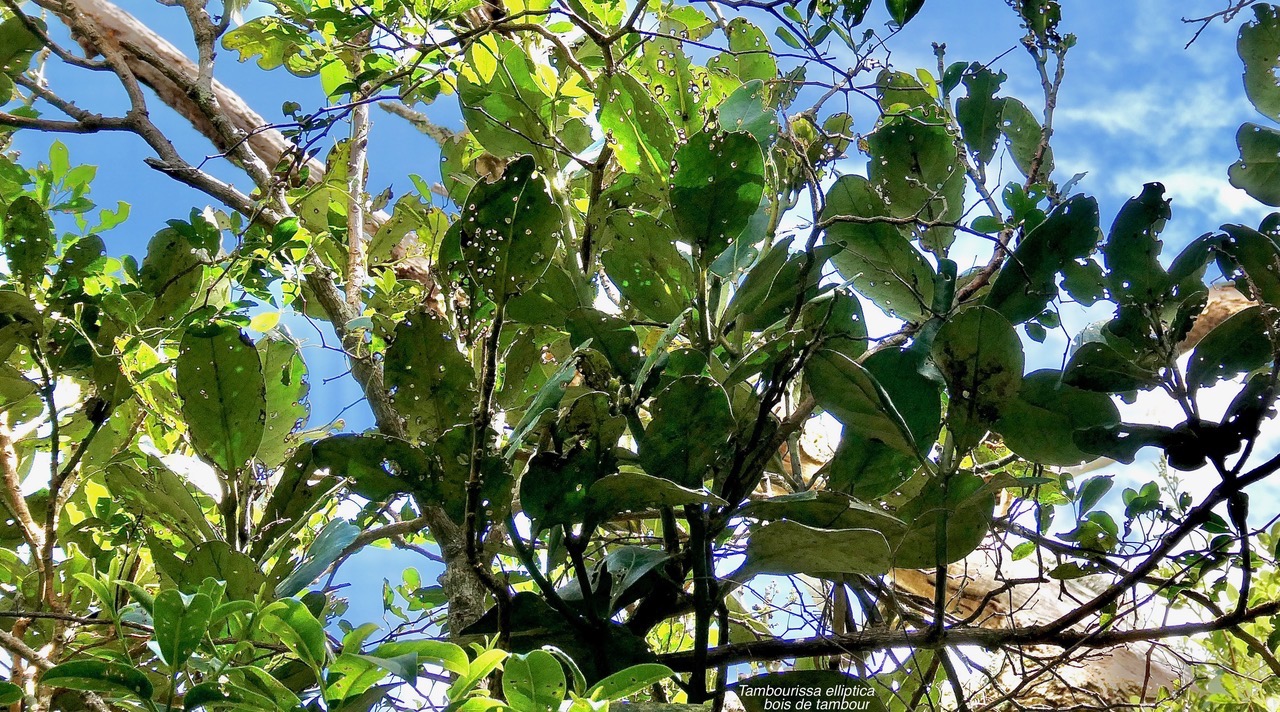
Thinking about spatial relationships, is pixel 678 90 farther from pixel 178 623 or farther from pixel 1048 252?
pixel 178 623

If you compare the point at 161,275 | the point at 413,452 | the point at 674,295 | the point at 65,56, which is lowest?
the point at 413,452

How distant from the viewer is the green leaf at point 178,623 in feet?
1.50

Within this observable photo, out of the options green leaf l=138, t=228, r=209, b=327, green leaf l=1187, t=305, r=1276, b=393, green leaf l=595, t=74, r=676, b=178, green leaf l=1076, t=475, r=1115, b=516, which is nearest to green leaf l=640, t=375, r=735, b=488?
green leaf l=595, t=74, r=676, b=178

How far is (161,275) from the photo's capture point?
0.90 metres

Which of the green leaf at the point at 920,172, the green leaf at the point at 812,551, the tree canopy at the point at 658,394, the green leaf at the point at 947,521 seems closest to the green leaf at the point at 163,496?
the tree canopy at the point at 658,394

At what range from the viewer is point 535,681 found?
1.43ft

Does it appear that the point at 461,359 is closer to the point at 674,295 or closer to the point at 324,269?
the point at 674,295

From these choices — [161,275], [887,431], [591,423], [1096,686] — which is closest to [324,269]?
[161,275]

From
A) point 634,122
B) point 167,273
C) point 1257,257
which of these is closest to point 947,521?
point 1257,257

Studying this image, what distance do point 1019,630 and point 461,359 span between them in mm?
473

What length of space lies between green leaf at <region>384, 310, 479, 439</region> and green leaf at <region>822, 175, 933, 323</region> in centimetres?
33

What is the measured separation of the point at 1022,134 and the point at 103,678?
0.91 meters

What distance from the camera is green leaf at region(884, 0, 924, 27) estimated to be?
73cm

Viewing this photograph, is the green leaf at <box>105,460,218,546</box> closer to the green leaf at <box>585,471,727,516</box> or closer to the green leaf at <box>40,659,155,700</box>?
the green leaf at <box>40,659,155,700</box>
